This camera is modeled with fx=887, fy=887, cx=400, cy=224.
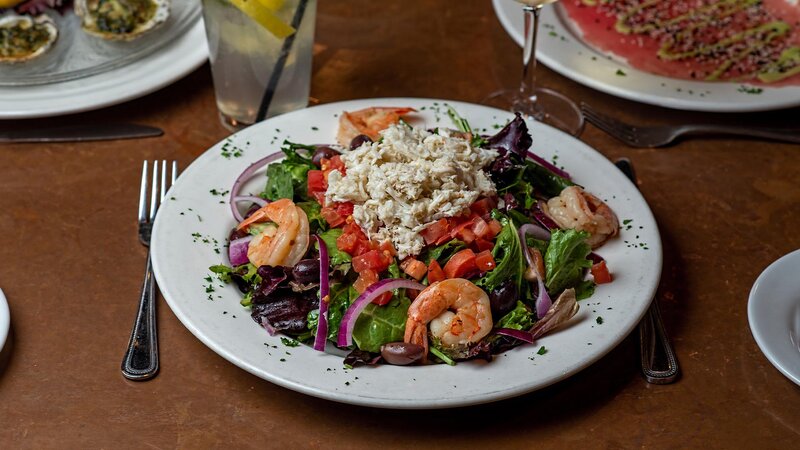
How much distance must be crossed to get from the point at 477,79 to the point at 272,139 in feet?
3.40

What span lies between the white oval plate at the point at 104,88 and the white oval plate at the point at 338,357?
56cm

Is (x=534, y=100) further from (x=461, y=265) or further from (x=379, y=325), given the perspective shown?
(x=379, y=325)

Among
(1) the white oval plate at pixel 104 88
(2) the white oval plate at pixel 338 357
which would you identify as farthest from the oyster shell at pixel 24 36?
(2) the white oval plate at pixel 338 357

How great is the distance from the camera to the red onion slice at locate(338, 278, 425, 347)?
7.10 ft

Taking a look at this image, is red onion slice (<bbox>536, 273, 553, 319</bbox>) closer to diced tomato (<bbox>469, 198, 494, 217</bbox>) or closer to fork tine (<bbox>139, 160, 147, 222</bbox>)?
diced tomato (<bbox>469, 198, 494, 217</bbox>)

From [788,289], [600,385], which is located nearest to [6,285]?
[600,385]

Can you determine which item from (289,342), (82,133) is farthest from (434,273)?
(82,133)

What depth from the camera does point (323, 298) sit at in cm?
222

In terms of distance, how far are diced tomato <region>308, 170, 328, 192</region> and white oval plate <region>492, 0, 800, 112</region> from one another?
115cm

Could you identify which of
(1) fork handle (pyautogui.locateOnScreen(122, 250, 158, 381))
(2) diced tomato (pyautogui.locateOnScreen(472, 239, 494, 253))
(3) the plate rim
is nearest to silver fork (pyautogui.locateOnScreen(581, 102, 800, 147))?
(2) diced tomato (pyautogui.locateOnScreen(472, 239, 494, 253))

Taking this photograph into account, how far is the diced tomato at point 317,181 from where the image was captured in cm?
256

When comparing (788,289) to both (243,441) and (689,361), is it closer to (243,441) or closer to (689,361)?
(689,361)

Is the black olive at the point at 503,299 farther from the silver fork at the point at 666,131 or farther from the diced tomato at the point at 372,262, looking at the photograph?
the silver fork at the point at 666,131

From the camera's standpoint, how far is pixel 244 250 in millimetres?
2449
